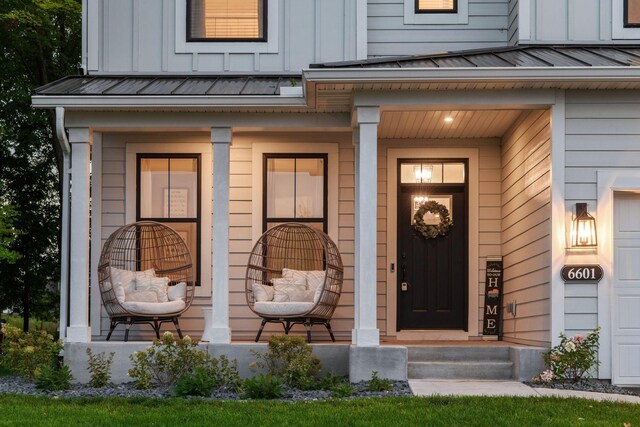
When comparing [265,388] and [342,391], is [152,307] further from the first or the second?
[342,391]

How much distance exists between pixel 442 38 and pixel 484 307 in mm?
3115

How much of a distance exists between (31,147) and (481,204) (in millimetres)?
8832

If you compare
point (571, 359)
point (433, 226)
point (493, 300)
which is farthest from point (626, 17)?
point (571, 359)

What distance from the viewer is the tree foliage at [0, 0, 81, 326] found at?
15.6 m

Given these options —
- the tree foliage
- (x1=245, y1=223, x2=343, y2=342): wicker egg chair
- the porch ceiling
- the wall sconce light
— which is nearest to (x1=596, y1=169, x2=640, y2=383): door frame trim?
the wall sconce light

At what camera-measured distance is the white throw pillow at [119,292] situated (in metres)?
9.59

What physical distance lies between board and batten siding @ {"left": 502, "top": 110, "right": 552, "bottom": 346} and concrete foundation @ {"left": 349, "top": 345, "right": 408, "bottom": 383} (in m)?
1.37

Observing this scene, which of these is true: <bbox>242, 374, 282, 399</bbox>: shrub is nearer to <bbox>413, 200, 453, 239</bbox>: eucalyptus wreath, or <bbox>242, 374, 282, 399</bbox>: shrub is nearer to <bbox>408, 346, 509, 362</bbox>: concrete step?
<bbox>408, 346, 509, 362</bbox>: concrete step

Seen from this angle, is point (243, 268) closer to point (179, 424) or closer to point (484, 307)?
point (484, 307)

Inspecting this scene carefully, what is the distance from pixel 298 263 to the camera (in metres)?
10.5

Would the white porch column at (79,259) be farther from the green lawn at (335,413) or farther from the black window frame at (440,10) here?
the black window frame at (440,10)

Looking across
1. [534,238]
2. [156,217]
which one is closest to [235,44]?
[156,217]

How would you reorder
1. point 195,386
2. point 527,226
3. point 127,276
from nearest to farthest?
point 195,386 → point 527,226 → point 127,276

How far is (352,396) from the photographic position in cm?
784
